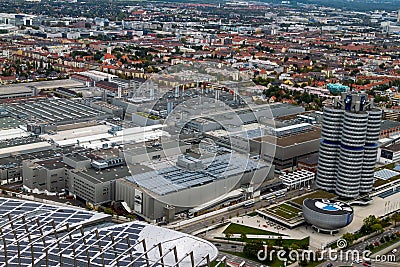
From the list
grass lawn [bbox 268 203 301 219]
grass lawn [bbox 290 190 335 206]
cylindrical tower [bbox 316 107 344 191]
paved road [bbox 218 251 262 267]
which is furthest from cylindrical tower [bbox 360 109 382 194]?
paved road [bbox 218 251 262 267]

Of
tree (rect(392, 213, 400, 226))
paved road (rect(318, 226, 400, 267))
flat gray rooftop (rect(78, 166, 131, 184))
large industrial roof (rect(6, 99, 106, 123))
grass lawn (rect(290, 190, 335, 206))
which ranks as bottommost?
paved road (rect(318, 226, 400, 267))

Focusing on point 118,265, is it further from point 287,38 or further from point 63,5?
point 63,5

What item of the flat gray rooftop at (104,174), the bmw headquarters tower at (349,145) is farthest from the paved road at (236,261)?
the bmw headquarters tower at (349,145)

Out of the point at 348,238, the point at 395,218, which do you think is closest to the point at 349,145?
the point at 395,218

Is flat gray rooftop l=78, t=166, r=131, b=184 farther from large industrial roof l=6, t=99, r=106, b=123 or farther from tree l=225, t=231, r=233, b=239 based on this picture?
large industrial roof l=6, t=99, r=106, b=123

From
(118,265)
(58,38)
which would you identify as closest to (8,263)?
(118,265)

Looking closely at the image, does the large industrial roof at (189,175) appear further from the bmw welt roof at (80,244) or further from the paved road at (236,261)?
the bmw welt roof at (80,244)
